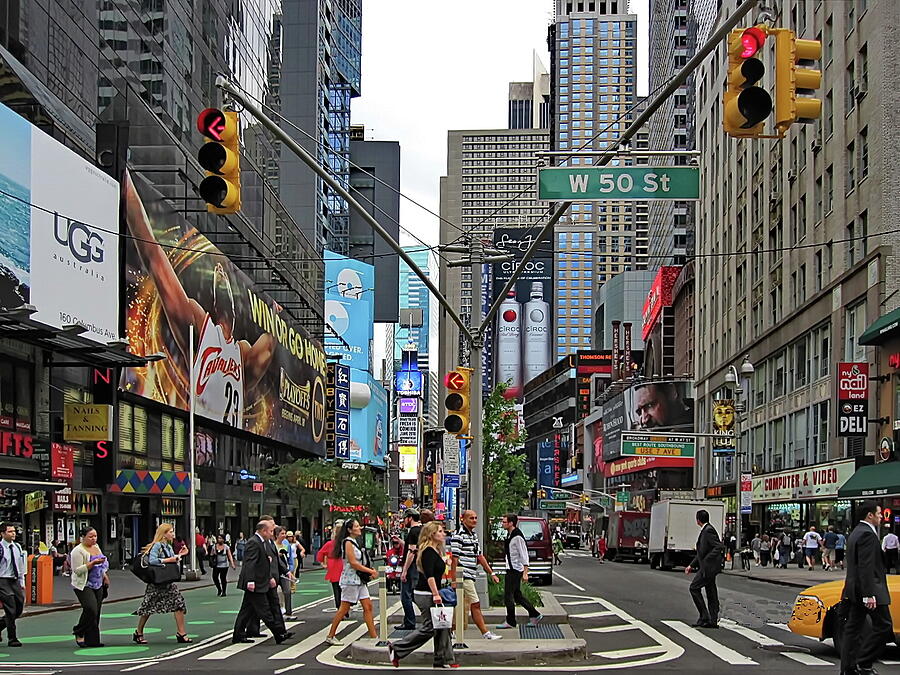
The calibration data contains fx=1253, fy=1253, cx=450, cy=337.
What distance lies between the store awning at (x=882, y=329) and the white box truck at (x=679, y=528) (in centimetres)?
936

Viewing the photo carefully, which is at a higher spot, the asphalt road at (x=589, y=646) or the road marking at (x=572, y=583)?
the asphalt road at (x=589, y=646)

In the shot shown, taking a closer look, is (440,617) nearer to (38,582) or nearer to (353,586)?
(353,586)

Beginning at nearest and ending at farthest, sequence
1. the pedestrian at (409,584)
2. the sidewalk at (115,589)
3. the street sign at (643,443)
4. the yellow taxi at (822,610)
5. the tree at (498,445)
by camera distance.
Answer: the yellow taxi at (822,610)
the pedestrian at (409,584)
the sidewalk at (115,589)
the tree at (498,445)
the street sign at (643,443)

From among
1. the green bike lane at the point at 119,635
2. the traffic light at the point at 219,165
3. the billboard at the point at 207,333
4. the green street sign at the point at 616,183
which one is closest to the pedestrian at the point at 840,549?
the green bike lane at the point at 119,635

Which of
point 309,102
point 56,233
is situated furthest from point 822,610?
point 309,102

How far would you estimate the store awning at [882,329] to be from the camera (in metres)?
44.6

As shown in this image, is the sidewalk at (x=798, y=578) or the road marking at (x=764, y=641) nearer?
the road marking at (x=764, y=641)

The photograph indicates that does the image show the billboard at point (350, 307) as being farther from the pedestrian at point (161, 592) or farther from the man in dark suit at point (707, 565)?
the pedestrian at point (161, 592)

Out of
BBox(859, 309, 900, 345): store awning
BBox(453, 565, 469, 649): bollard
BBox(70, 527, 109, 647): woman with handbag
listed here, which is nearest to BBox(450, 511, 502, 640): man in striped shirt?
BBox(453, 565, 469, 649): bollard

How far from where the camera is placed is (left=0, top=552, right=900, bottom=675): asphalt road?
16022mm

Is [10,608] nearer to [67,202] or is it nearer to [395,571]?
[395,571]

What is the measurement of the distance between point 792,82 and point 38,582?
78.3 ft

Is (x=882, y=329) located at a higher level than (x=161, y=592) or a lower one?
higher

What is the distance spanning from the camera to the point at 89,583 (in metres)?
18.5
